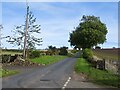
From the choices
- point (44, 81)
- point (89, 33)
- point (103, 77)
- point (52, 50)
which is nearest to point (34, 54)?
point (89, 33)

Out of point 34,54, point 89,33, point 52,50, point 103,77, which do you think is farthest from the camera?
point 52,50

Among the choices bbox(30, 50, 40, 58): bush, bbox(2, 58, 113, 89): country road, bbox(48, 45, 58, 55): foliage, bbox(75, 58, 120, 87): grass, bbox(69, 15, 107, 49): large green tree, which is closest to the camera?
bbox(2, 58, 113, 89): country road

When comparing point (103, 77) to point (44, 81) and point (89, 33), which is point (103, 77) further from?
point (89, 33)

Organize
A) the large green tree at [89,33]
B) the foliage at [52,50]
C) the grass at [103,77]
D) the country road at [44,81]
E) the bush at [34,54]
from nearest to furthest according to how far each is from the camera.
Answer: the country road at [44,81], the grass at [103,77], the bush at [34,54], the foliage at [52,50], the large green tree at [89,33]

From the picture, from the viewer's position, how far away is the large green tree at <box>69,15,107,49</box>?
10794cm

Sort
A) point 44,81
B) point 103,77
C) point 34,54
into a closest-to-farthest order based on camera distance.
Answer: point 44,81 < point 103,77 < point 34,54

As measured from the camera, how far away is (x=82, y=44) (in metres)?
110

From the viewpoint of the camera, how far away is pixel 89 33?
10788cm

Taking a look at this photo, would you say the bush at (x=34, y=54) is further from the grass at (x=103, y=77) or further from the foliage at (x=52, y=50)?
the grass at (x=103, y=77)

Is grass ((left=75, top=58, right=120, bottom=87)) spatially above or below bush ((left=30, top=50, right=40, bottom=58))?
below

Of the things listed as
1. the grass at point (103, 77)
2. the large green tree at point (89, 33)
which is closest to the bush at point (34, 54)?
the grass at point (103, 77)

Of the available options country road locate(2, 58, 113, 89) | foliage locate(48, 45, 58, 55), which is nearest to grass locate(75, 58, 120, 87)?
country road locate(2, 58, 113, 89)

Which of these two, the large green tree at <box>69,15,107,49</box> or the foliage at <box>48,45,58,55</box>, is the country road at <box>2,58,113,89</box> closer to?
the foliage at <box>48,45,58,55</box>

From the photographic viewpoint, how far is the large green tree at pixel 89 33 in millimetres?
107938
